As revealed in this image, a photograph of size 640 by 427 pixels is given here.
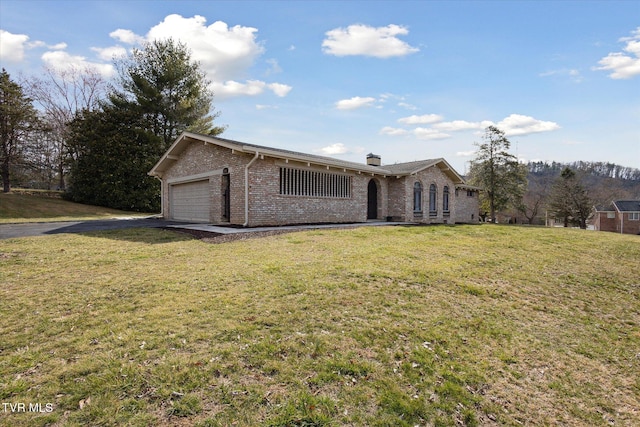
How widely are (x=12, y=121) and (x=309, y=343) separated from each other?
116ft

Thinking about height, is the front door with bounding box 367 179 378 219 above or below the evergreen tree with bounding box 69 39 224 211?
below

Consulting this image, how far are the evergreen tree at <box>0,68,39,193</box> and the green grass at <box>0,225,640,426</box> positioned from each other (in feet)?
92.7

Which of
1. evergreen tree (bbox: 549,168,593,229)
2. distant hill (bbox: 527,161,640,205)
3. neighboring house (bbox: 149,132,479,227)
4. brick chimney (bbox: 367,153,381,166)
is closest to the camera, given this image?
neighboring house (bbox: 149,132,479,227)

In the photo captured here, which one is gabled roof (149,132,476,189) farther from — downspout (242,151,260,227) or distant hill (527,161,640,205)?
distant hill (527,161,640,205)

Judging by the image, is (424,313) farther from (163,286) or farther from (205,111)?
(205,111)

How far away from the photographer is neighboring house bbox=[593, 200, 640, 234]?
38844mm

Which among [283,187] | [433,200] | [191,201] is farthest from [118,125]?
[433,200]

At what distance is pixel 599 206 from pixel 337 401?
55.1m

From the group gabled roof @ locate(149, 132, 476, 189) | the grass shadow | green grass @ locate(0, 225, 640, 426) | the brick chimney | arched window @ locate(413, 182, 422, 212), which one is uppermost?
the brick chimney

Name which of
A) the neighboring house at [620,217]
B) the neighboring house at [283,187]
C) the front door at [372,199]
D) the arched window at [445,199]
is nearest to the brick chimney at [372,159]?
the neighboring house at [283,187]

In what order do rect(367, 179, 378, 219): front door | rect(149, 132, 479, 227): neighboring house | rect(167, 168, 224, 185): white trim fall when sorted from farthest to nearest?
rect(367, 179, 378, 219): front door, rect(167, 168, 224, 185): white trim, rect(149, 132, 479, 227): neighboring house

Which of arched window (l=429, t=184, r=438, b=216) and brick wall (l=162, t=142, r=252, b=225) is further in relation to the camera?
arched window (l=429, t=184, r=438, b=216)

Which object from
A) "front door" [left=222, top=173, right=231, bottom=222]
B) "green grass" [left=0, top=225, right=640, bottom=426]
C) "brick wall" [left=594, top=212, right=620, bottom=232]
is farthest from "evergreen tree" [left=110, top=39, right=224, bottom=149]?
"brick wall" [left=594, top=212, right=620, bottom=232]

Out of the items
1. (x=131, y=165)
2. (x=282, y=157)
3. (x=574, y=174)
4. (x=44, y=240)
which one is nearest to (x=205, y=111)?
(x=131, y=165)
